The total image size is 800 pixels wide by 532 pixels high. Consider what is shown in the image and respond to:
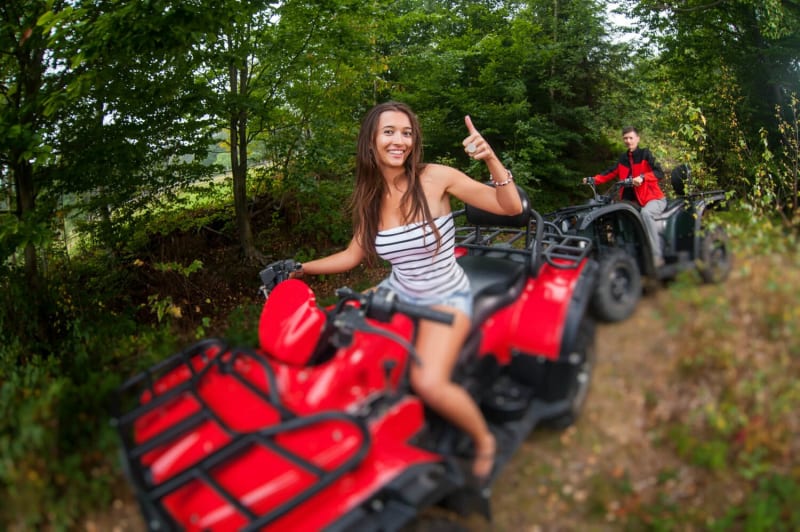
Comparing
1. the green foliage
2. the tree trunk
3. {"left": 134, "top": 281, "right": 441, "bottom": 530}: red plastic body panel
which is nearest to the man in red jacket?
{"left": 134, "top": 281, "right": 441, "bottom": 530}: red plastic body panel

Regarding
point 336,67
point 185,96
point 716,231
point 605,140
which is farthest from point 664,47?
point 185,96

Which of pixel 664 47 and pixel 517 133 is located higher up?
pixel 664 47

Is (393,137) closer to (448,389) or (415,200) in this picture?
(415,200)

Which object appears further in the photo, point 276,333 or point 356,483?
point 276,333

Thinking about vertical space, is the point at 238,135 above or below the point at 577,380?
above

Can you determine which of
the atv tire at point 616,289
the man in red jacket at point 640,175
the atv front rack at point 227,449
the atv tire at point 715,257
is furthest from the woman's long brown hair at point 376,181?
the man in red jacket at point 640,175

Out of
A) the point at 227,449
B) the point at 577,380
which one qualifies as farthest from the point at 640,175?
the point at 227,449

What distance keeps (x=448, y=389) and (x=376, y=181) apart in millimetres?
1266

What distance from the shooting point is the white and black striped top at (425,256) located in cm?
277

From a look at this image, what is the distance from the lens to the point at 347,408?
2.19 meters

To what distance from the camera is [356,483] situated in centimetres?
201

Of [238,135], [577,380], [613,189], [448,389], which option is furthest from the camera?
[238,135]

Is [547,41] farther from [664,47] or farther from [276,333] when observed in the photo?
[276,333]

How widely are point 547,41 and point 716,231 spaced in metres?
9.61
